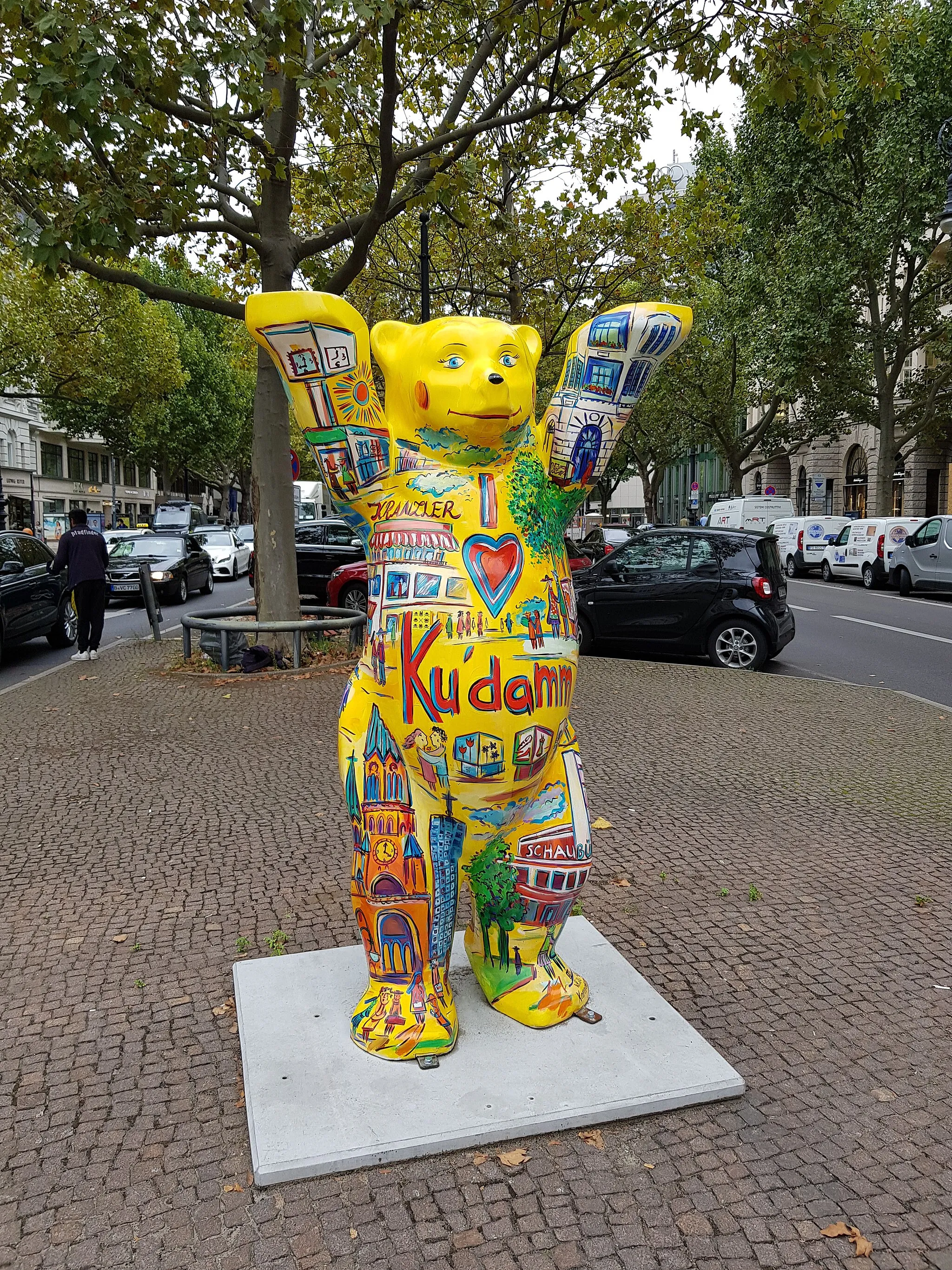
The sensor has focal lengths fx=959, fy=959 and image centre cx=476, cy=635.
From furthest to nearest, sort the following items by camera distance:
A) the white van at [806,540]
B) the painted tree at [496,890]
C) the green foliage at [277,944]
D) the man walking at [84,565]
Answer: the white van at [806,540] < the man walking at [84,565] < the green foliage at [277,944] < the painted tree at [496,890]

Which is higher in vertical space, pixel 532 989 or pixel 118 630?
pixel 532 989

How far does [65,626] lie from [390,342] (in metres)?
11.3

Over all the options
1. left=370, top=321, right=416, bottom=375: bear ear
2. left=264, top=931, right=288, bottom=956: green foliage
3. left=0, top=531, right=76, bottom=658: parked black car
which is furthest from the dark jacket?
left=370, top=321, right=416, bottom=375: bear ear

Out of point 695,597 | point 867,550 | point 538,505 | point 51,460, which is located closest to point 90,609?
point 695,597

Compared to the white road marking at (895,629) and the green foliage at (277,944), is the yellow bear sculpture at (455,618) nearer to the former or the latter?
the green foliage at (277,944)

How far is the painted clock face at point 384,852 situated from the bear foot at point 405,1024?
422mm

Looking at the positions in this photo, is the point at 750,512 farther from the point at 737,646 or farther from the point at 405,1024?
the point at 405,1024

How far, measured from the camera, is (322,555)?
1620 centimetres

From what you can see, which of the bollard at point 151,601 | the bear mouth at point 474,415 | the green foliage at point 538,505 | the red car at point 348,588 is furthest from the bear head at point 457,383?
the red car at point 348,588

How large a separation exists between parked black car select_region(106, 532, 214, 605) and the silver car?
14.9 m

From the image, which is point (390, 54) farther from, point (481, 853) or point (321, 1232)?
point (321, 1232)

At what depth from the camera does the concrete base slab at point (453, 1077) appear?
2504 millimetres

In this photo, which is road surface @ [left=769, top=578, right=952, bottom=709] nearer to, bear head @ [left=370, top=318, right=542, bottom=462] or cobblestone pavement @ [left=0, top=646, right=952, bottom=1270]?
cobblestone pavement @ [left=0, top=646, right=952, bottom=1270]

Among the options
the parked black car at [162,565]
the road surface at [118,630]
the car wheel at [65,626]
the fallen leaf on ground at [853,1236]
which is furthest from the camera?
the parked black car at [162,565]
